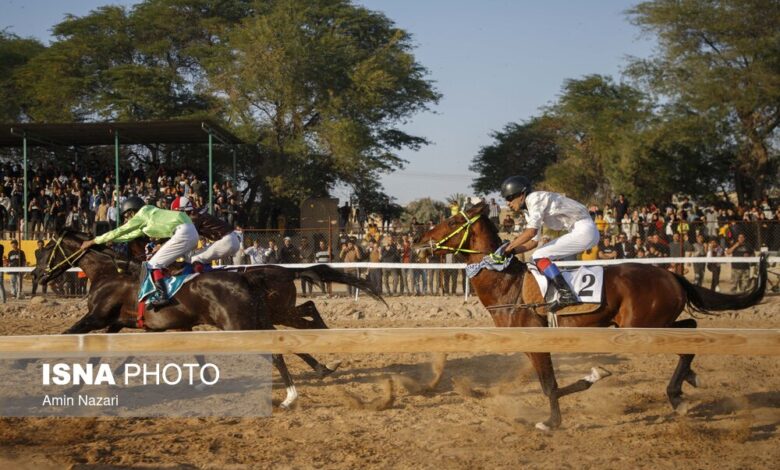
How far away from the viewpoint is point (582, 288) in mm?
7691

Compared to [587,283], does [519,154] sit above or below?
above

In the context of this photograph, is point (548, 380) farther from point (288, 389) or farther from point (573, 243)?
point (288, 389)

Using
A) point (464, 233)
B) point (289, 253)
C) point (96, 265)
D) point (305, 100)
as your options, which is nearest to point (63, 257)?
point (96, 265)

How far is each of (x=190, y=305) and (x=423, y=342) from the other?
4.13 meters

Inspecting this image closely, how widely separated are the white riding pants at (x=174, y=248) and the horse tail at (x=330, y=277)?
1.29m

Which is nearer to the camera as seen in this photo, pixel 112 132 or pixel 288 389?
pixel 288 389

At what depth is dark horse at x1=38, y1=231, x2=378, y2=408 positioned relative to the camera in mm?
8656

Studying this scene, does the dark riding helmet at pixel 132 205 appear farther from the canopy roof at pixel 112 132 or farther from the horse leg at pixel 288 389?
the canopy roof at pixel 112 132

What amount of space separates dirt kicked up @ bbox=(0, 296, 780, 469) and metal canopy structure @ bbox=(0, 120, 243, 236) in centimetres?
1664

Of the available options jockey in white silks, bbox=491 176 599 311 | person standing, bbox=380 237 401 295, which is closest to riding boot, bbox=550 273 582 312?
jockey in white silks, bbox=491 176 599 311

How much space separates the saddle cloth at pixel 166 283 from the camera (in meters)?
8.92

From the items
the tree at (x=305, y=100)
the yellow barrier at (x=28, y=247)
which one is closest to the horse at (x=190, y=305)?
the yellow barrier at (x=28, y=247)

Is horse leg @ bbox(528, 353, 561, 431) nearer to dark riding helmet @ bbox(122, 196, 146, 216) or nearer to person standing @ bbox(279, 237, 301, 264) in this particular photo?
dark riding helmet @ bbox(122, 196, 146, 216)

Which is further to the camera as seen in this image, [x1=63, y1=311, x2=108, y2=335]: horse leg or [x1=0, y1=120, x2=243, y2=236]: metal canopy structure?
[x1=0, y1=120, x2=243, y2=236]: metal canopy structure
